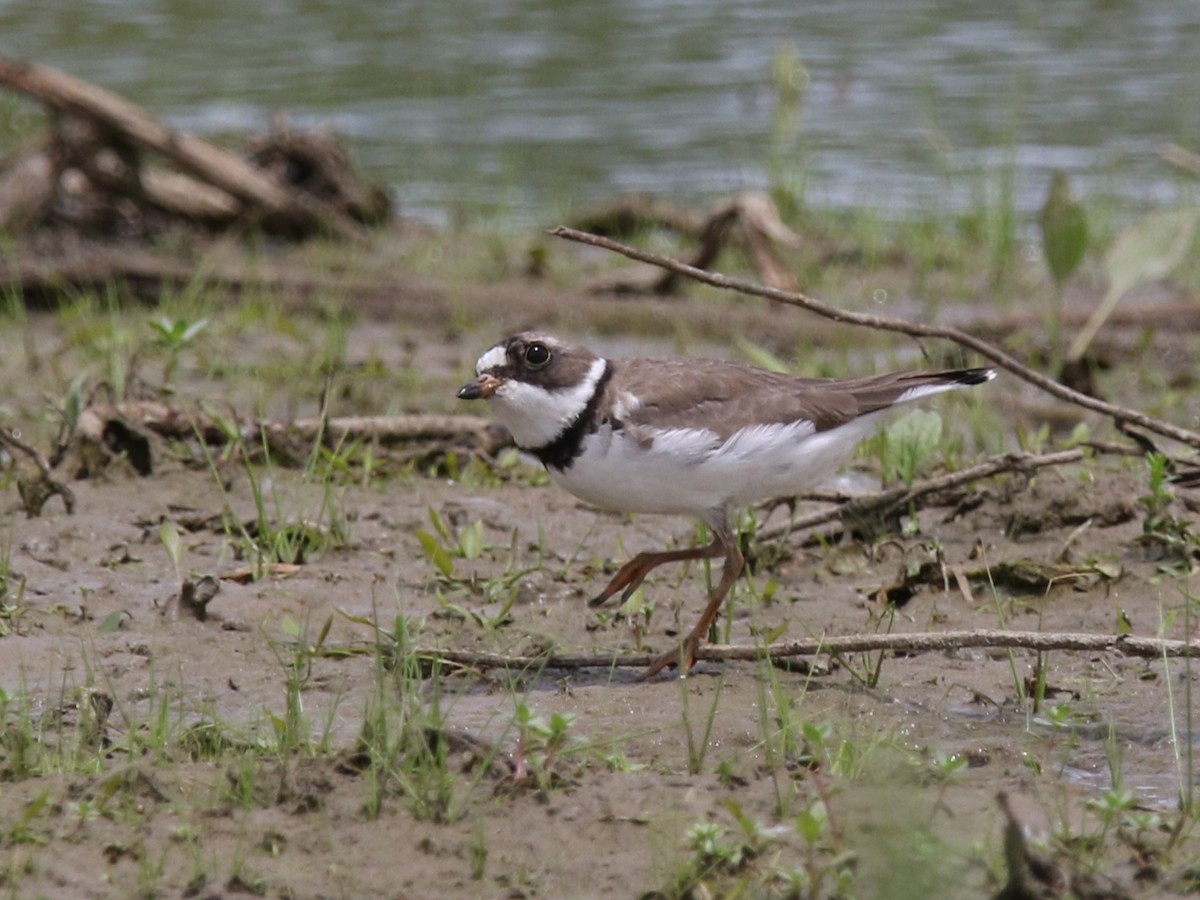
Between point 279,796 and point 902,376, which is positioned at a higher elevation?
point 902,376

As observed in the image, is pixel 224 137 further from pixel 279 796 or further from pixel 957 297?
pixel 279 796

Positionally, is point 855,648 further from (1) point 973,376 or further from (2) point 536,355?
(2) point 536,355

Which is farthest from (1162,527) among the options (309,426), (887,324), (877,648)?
(309,426)

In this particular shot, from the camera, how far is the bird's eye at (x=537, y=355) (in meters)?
5.25

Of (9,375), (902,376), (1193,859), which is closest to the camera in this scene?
(1193,859)

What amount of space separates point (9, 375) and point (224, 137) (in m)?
5.61

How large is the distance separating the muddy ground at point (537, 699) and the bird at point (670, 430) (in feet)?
1.21

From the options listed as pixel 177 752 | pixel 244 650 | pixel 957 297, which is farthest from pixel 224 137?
pixel 177 752

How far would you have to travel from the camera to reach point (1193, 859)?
146 inches

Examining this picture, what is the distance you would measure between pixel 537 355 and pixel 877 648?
4.33 ft

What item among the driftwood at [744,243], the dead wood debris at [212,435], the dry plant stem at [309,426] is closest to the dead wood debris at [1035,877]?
the dead wood debris at [212,435]

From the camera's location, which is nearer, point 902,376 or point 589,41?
point 902,376

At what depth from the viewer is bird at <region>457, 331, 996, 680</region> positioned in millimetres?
5113

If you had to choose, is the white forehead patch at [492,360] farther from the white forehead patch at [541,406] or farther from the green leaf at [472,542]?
the green leaf at [472,542]
